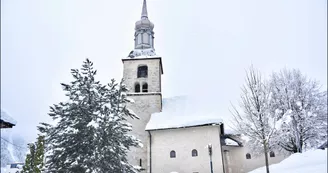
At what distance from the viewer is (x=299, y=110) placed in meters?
23.3

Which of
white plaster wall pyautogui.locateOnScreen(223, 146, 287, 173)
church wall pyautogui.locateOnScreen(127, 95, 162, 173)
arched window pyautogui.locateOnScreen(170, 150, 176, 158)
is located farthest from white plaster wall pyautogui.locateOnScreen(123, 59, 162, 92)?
white plaster wall pyautogui.locateOnScreen(223, 146, 287, 173)

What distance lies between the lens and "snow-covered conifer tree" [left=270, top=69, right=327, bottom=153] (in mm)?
22188

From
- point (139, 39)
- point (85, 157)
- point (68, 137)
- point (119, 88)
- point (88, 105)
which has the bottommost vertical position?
point (85, 157)

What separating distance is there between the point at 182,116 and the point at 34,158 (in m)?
12.2

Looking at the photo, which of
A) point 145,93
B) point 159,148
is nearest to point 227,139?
point 159,148

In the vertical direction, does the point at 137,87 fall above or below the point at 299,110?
above

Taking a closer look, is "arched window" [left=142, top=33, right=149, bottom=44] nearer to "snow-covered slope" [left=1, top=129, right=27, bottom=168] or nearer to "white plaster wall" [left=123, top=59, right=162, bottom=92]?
"white plaster wall" [left=123, top=59, right=162, bottom=92]

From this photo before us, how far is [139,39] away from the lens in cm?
2805

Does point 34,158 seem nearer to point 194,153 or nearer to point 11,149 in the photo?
point 194,153

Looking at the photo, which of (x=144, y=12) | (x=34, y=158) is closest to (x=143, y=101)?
(x=34, y=158)

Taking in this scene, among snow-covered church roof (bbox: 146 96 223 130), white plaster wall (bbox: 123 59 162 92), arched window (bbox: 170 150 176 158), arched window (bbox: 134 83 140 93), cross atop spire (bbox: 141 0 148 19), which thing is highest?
cross atop spire (bbox: 141 0 148 19)

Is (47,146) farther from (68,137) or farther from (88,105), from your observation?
(88,105)

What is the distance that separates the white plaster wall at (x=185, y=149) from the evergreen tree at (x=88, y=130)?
8788 mm

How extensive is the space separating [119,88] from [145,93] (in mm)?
11114
